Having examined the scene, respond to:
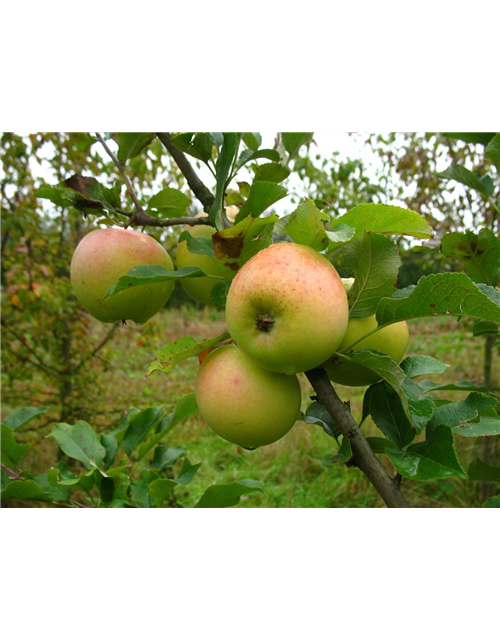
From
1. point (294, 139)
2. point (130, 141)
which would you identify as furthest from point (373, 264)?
point (130, 141)

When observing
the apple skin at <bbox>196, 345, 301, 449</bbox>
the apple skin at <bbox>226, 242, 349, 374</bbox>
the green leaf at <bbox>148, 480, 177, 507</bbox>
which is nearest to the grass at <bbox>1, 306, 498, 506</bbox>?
the green leaf at <bbox>148, 480, 177, 507</bbox>

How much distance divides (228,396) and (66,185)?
435mm

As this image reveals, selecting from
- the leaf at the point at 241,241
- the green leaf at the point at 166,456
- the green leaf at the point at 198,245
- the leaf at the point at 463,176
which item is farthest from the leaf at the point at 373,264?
the green leaf at the point at 166,456

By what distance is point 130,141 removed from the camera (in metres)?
0.88

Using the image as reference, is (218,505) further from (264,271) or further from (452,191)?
(452,191)

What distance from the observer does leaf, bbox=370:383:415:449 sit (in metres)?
0.67

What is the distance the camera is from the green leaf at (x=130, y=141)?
0.86 metres

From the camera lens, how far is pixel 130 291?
2.64 ft

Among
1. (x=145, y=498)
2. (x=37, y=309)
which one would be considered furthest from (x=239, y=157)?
(x=37, y=309)

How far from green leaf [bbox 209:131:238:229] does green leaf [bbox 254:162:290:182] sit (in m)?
0.10

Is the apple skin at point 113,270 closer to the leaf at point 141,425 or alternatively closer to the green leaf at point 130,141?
the green leaf at point 130,141

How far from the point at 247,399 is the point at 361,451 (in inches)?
6.2

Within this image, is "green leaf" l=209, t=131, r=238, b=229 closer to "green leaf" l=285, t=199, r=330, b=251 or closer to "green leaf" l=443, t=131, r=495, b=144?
"green leaf" l=285, t=199, r=330, b=251

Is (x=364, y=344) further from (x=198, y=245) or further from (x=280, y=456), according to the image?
(x=280, y=456)
